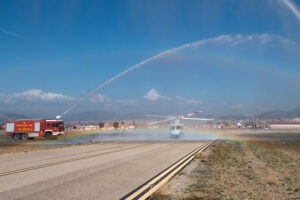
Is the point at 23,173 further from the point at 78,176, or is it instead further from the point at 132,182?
the point at 132,182

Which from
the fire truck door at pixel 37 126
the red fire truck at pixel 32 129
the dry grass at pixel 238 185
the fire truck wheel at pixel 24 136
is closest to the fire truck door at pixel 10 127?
the red fire truck at pixel 32 129

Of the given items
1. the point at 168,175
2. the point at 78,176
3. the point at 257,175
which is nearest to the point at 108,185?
the point at 78,176

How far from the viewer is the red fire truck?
4813 centimetres

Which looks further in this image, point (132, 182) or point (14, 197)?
point (132, 182)

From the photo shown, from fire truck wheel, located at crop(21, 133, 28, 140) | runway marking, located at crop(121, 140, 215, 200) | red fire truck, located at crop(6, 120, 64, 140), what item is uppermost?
red fire truck, located at crop(6, 120, 64, 140)

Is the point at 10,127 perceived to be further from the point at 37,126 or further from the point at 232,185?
the point at 232,185

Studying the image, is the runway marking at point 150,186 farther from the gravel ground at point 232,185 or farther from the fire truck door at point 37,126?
the fire truck door at point 37,126

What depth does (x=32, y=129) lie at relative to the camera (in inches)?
1902

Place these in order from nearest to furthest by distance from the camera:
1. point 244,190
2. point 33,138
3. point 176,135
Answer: point 244,190 → point 33,138 → point 176,135

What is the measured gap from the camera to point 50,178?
11758 millimetres

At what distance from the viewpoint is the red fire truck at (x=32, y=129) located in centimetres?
4813

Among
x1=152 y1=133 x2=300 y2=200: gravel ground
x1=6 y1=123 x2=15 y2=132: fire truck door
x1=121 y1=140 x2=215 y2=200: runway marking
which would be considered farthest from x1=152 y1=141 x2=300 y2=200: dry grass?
x1=6 y1=123 x2=15 y2=132: fire truck door

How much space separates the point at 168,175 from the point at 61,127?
41.6m

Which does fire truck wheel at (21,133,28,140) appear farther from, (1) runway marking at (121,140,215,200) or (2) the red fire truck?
(1) runway marking at (121,140,215,200)
